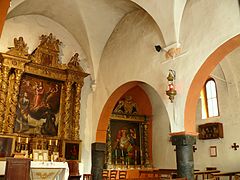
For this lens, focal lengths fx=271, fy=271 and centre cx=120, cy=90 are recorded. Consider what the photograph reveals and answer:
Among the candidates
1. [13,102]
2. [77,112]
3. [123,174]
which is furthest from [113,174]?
[13,102]

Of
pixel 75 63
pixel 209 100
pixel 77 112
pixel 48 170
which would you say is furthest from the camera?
pixel 209 100

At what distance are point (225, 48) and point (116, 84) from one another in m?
4.58

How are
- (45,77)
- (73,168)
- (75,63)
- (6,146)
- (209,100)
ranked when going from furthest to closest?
(209,100), (75,63), (45,77), (73,168), (6,146)

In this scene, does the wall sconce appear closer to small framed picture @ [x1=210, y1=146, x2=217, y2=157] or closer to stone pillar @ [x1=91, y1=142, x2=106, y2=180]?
stone pillar @ [x1=91, y1=142, x2=106, y2=180]

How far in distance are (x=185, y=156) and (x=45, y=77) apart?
19.7 feet

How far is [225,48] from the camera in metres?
6.69

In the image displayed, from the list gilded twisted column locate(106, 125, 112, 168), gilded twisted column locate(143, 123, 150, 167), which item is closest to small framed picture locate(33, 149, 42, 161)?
gilded twisted column locate(106, 125, 112, 168)

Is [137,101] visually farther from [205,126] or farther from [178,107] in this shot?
[178,107]

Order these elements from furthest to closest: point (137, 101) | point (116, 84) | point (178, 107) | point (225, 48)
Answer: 1. point (137, 101)
2. point (116, 84)
3. point (178, 107)
4. point (225, 48)

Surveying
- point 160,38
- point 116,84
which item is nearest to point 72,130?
point 116,84

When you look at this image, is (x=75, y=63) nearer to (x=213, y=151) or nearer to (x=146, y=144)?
(x=146, y=144)

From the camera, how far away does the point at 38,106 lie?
9992 millimetres

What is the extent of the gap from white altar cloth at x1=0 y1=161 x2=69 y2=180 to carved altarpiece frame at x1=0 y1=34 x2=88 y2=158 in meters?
1.96

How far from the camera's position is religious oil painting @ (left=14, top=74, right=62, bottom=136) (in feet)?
31.4
